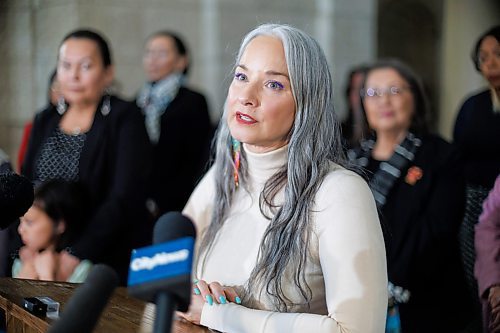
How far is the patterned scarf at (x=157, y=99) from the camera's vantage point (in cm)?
607

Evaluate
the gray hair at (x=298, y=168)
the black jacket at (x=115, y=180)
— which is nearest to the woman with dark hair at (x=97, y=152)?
the black jacket at (x=115, y=180)

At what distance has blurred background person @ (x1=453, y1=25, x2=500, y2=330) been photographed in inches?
162

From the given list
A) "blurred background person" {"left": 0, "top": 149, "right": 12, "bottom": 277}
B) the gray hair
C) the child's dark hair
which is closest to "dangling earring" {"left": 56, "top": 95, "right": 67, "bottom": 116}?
the child's dark hair

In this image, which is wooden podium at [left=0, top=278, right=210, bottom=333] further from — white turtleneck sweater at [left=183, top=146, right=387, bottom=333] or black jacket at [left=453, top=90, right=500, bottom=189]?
black jacket at [left=453, top=90, right=500, bottom=189]

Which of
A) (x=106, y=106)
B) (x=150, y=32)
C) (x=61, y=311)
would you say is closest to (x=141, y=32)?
(x=150, y=32)

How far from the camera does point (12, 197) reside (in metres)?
2.19

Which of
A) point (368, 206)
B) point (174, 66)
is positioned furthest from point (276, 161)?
point (174, 66)

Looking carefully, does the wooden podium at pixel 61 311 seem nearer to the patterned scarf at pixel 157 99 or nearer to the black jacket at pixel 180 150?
the black jacket at pixel 180 150

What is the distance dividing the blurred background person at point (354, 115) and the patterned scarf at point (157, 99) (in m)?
1.15

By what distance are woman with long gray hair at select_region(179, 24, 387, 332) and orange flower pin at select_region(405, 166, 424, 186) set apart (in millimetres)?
A: 1612

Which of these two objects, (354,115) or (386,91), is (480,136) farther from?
(354,115)

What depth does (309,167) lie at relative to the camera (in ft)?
8.68

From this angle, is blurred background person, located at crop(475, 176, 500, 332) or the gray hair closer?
the gray hair

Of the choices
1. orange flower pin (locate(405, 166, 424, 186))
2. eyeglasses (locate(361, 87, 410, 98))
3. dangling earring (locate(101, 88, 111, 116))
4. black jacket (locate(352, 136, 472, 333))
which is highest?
eyeglasses (locate(361, 87, 410, 98))
